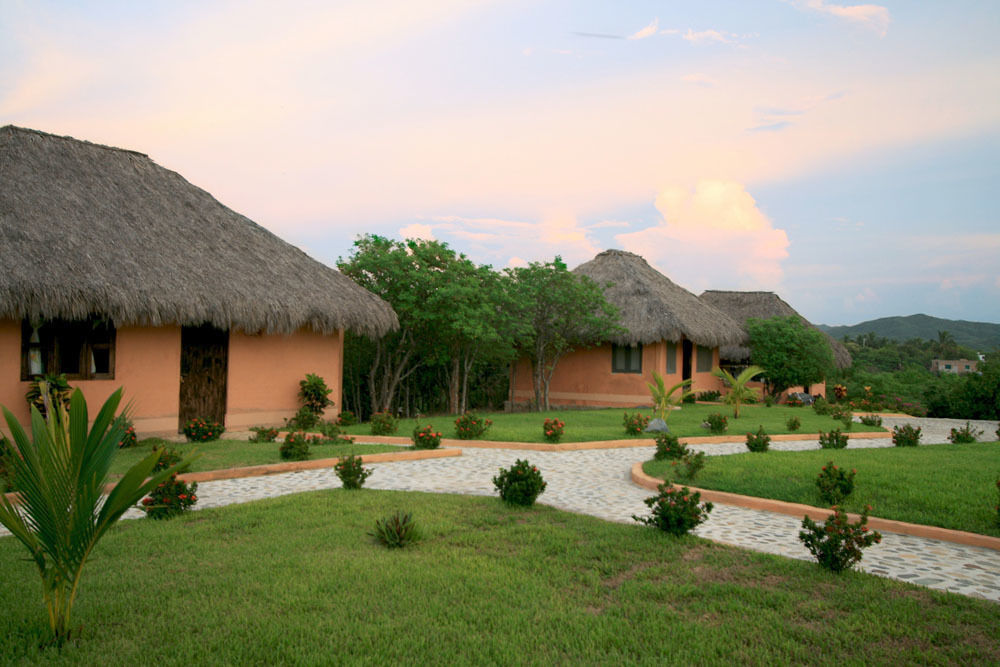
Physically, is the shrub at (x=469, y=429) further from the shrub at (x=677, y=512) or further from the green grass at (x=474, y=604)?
the shrub at (x=677, y=512)

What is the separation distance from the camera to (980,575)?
527 centimetres

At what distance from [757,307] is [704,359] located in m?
5.85

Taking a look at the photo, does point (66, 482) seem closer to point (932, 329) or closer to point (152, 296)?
point (152, 296)

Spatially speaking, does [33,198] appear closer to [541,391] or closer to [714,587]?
[714,587]

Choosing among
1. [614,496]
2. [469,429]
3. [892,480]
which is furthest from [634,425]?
[892,480]

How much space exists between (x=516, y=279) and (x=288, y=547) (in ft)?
50.8

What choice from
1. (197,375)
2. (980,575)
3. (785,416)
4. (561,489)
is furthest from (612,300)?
(980,575)

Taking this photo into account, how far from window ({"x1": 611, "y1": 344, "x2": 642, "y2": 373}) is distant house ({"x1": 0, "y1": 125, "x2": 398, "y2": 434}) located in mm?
9871

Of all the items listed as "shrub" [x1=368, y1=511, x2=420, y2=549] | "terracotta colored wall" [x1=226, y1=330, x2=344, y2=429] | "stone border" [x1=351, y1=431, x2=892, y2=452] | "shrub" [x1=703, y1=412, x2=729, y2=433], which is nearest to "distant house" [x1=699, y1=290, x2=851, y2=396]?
"shrub" [x1=703, y1=412, x2=729, y2=433]

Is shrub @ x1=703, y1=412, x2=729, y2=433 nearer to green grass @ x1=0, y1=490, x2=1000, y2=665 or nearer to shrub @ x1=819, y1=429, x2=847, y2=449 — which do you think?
shrub @ x1=819, y1=429, x2=847, y2=449

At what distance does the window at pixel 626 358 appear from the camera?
22953 millimetres

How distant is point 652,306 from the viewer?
22859mm

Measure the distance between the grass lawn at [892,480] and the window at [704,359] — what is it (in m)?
14.1

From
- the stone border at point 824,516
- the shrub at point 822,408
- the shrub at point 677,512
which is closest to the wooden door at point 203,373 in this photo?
the stone border at point 824,516
